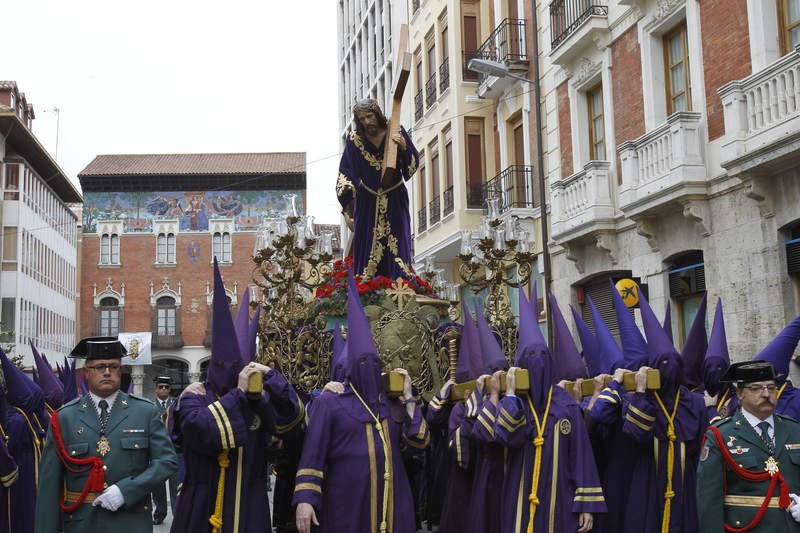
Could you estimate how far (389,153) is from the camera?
9.56 m

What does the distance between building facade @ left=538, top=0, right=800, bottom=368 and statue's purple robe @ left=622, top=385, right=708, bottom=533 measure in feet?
21.2

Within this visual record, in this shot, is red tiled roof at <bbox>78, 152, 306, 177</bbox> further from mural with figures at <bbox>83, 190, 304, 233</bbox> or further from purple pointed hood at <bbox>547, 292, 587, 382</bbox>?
purple pointed hood at <bbox>547, 292, 587, 382</bbox>

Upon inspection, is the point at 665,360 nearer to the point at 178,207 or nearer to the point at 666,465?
the point at 666,465

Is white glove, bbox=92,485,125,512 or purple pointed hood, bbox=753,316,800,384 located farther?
purple pointed hood, bbox=753,316,800,384

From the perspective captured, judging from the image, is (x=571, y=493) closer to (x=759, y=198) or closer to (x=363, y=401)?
(x=363, y=401)

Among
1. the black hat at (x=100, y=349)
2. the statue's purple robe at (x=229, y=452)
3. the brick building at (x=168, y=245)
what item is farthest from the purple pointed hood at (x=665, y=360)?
the brick building at (x=168, y=245)

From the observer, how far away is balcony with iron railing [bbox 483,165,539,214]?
70.6 feet

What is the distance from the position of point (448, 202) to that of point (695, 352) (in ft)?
57.9

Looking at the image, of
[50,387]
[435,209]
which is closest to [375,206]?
[50,387]

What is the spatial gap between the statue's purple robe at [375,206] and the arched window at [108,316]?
51782mm

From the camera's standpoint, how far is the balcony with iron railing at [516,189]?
21.5 meters

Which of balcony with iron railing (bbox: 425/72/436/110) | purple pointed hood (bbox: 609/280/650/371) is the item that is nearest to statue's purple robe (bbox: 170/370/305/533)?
purple pointed hood (bbox: 609/280/650/371)

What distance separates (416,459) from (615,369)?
1.90 meters

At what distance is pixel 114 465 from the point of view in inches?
222
